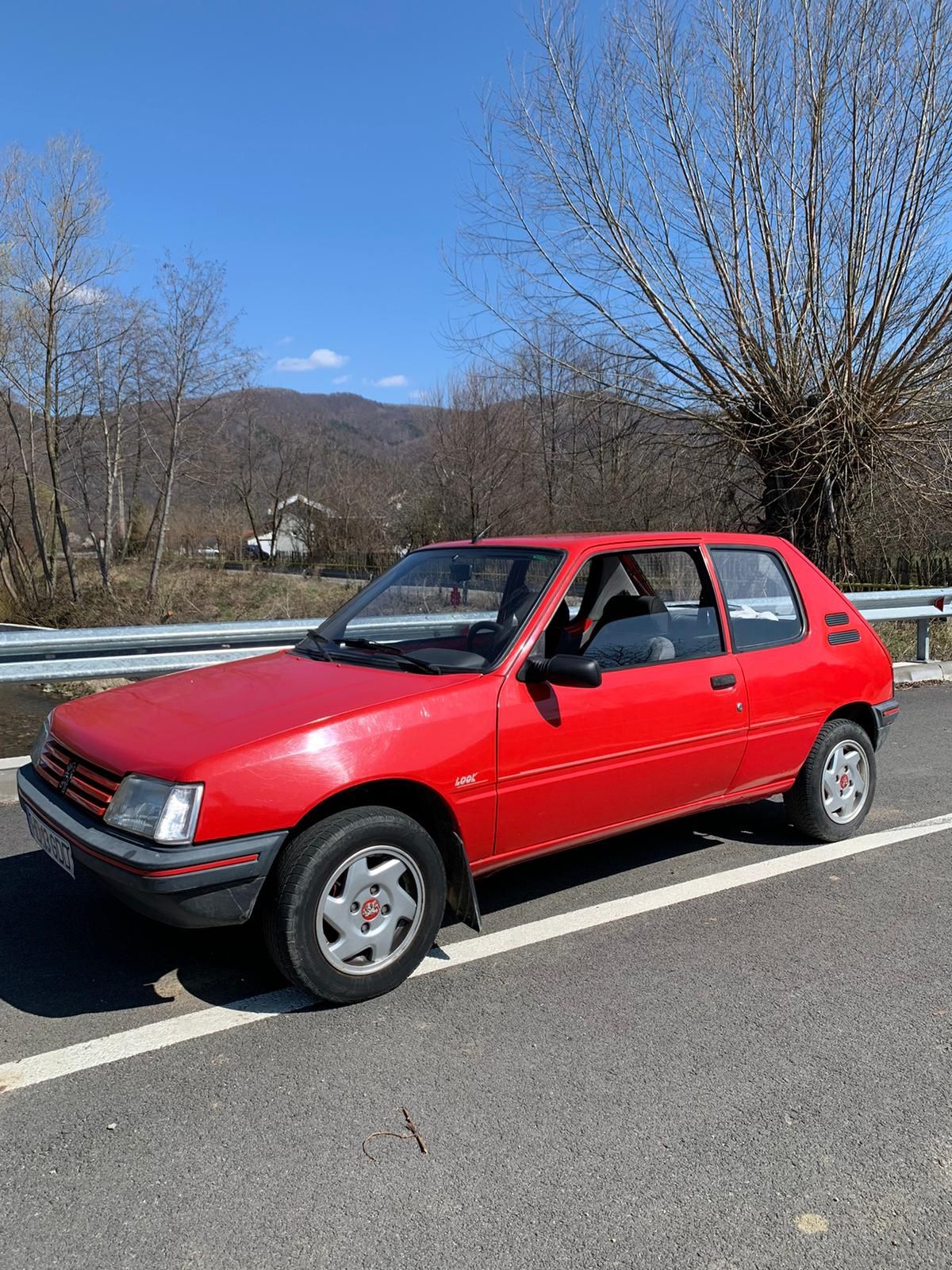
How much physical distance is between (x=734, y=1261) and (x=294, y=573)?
3385 cm

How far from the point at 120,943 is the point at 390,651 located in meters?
1.64

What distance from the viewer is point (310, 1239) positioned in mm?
2227

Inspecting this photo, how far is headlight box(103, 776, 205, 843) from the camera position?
3027mm

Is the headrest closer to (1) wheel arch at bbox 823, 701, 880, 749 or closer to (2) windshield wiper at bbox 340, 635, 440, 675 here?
(2) windshield wiper at bbox 340, 635, 440, 675

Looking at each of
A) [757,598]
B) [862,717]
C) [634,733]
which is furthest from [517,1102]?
[862,717]

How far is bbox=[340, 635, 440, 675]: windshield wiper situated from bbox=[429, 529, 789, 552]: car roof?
0.65 meters

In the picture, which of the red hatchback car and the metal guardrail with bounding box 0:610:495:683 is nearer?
the red hatchback car

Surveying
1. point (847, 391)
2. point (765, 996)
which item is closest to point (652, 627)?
point (765, 996)

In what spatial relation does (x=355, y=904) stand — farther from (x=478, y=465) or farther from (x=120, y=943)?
(x=478, y=465)

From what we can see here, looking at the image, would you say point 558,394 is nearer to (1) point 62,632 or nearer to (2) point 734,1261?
(1) point 62,632

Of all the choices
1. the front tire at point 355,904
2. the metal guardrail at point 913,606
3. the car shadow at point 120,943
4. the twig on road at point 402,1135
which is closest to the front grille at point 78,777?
the car shadow at point 120,943

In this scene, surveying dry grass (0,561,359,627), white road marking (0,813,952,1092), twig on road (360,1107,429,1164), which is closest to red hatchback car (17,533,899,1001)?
white road marking (0,813,952,1092)

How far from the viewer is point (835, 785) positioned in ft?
16.9

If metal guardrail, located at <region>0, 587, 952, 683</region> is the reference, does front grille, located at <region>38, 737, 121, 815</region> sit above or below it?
below
